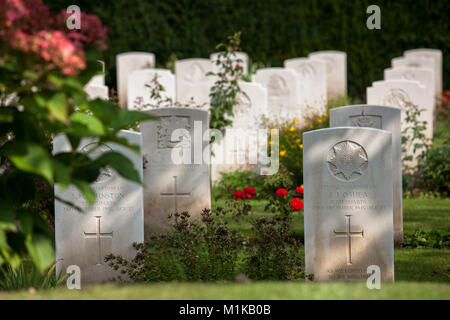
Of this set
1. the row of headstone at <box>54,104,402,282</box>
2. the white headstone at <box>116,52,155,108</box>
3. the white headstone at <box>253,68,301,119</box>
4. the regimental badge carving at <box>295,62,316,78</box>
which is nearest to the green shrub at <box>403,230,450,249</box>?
the row of headstone at <box>54,104,402,282</box>

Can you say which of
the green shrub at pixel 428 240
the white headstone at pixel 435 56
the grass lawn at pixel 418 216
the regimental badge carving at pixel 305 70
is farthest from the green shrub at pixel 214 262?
the white headstone at pixel 435 56

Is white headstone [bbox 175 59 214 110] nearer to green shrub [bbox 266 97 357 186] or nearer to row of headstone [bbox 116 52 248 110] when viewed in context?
row of headstone [bbox 116 52 248 110]

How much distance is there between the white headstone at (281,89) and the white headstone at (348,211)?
703 centimetres

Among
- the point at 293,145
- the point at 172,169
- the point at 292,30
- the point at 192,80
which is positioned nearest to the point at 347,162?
the point at 172,169

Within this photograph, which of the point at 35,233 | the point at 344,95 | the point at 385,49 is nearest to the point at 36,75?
the point at 35,233

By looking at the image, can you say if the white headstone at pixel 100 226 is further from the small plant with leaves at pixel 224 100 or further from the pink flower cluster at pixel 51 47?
the small plant with leaves at pixel 224 100

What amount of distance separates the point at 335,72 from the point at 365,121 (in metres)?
8.56

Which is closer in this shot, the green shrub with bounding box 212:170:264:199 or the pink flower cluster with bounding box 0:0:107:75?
the pink flower cluster with bounding box 0:0:107:75

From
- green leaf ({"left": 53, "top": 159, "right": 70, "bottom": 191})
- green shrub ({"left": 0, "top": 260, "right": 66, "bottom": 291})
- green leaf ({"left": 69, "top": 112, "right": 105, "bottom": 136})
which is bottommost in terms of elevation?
green shrub ({"left": 0, "top": 260, "right": 66, "bottom": 291})

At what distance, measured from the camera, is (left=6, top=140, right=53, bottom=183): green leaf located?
8.42 ft

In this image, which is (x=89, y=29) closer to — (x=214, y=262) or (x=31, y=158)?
(x=31, y=158)

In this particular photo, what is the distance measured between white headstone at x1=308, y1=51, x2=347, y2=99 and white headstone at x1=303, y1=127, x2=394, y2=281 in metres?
10.4

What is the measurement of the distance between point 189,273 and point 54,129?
247cm

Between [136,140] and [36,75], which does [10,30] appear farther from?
[136,140]
